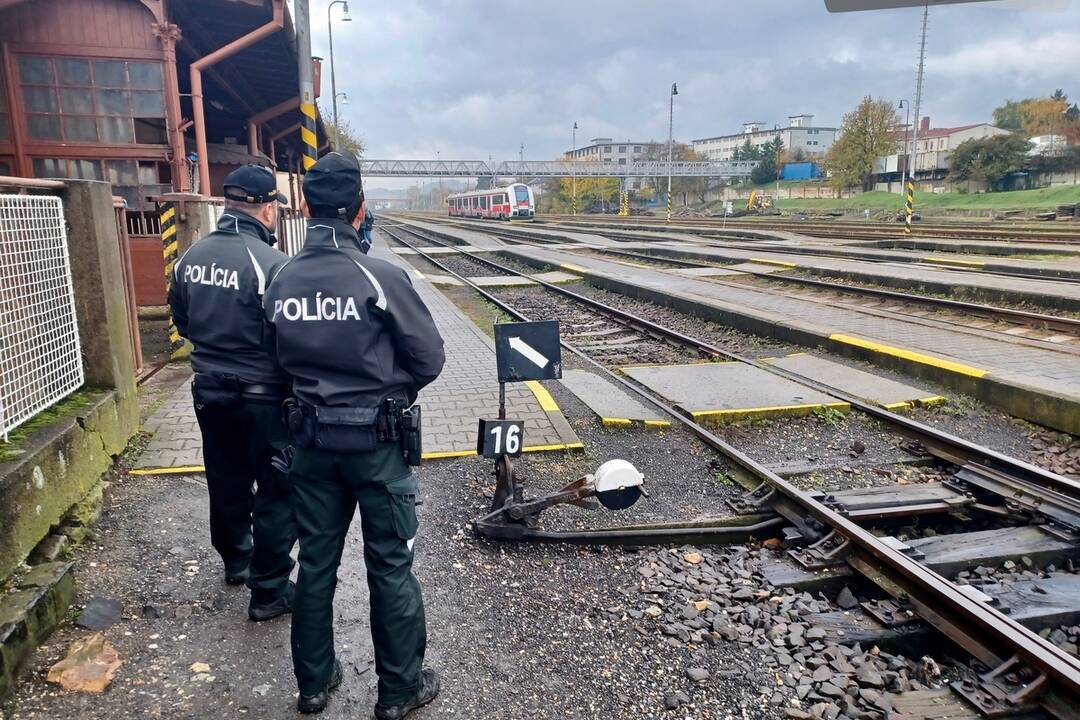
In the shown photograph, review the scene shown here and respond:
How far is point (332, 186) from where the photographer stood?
297 cm

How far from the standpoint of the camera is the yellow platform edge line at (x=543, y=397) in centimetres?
683

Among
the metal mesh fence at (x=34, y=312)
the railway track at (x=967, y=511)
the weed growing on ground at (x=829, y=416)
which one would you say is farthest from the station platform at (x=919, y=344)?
the metal mesh fence at (x=34, y=312)

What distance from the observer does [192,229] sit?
845cm

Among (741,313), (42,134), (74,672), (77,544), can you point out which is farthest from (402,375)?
(42,134)

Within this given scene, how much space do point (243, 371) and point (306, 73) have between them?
9171 mm

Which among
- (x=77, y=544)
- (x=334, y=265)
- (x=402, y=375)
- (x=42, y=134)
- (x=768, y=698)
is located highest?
(x=42, y=134)

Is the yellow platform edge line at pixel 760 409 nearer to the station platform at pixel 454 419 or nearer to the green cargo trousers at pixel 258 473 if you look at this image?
the station platform at pixel 454 419

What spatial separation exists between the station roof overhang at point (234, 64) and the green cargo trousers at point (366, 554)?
11.7 m

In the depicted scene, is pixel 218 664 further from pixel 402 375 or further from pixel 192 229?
pixel 192 229

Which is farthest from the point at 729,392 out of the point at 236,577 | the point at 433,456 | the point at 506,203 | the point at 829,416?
the point at 506,203

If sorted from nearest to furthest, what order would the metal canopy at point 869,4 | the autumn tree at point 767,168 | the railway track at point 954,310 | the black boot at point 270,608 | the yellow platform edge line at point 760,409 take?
1. the metal canopy at point 869,4
2. the black boot at point 270,608
3. the yellow platform edge line at point 760,409
4. the railway track at point 954,310
5. the autumn tree at point 767,168

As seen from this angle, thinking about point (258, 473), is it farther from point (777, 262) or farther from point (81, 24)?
point (777, 262)

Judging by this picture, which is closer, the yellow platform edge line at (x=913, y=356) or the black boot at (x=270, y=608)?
the black boot at (x=270, y=608)

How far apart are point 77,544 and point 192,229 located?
16.8 ft
